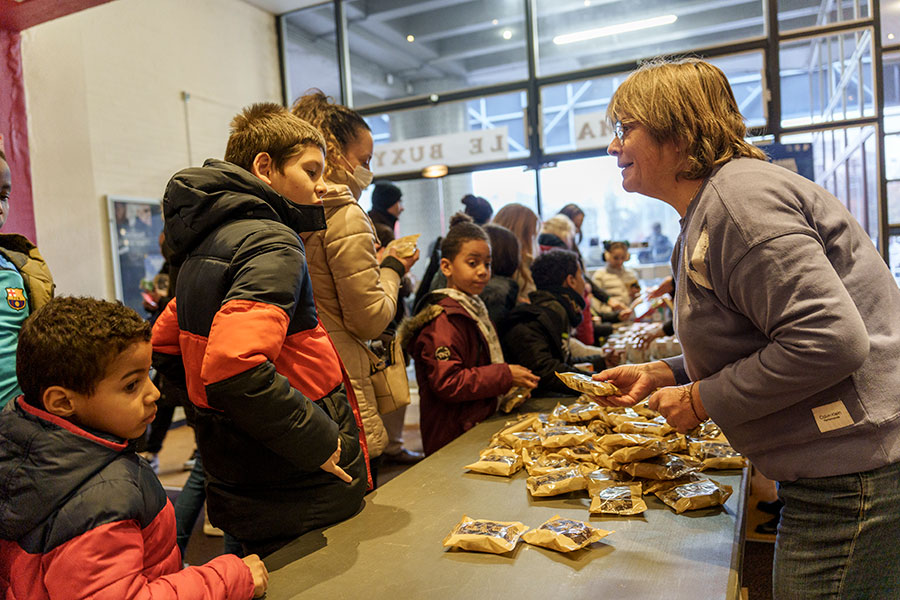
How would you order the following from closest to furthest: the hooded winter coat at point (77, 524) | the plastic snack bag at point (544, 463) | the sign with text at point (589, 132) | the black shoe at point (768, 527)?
the hooded winter coat at point (77, 524), the plastic snack bag at point (544, 463), the black shoe at point (768, 527), the sign with text at point (589, 132)

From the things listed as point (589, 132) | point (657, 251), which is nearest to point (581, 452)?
point (657, 251)

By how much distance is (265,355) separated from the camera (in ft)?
3.80

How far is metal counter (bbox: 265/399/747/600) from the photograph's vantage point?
1.07 meters

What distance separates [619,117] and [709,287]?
408 millimetres

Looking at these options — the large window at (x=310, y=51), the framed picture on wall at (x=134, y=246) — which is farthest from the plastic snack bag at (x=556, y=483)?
the large window at (x=310, y=51)

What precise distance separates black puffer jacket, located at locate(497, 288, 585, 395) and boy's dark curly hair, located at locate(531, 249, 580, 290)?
83 mm

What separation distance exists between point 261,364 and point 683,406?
2.53 feet

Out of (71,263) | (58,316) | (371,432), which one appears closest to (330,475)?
(371,432)

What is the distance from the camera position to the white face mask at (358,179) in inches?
81.5

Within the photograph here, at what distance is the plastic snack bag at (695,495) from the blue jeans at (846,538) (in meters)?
0.26

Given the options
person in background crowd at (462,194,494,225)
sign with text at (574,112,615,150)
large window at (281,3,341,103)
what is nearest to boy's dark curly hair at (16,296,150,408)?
person in background crowd at (462,194,494,225)

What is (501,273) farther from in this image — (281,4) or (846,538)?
(281,4)

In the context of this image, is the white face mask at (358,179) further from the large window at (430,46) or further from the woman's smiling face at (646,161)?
the large window at (430,46)

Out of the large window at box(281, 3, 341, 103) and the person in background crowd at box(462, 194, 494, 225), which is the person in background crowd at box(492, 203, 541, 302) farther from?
the large window at box(281, 3, 341, 103)
